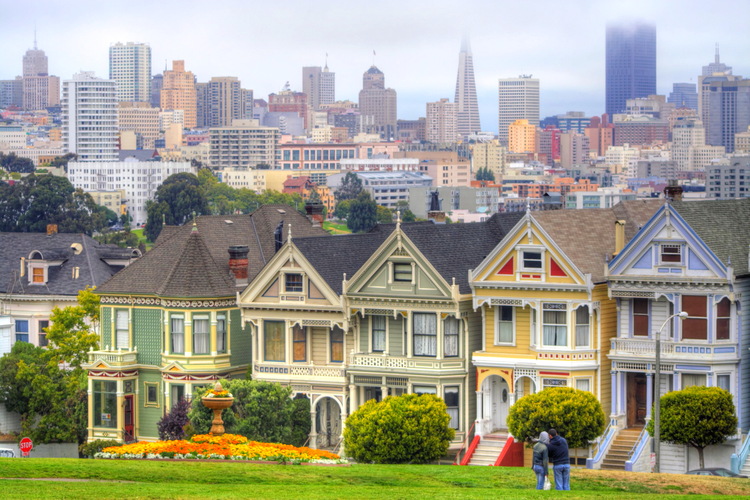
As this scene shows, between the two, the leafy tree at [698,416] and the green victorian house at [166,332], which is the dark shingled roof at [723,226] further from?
the green victorian house at [166,332]

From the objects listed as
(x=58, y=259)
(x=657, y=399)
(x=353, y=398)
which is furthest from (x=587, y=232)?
(x=58, y=259)

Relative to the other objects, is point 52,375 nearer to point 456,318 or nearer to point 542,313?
point 456,318

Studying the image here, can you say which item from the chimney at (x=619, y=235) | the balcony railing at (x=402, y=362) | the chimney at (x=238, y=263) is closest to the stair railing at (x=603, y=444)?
the balcony railing at (x=402, y=362)

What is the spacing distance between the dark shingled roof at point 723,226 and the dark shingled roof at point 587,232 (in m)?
2.76

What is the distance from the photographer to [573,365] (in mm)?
53656

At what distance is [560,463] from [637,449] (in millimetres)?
11224

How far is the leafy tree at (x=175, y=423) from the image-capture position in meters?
58.2

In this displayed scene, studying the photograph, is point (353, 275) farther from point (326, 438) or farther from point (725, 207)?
point (725, 207)

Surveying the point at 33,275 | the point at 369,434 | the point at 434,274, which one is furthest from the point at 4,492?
the point at 33,275

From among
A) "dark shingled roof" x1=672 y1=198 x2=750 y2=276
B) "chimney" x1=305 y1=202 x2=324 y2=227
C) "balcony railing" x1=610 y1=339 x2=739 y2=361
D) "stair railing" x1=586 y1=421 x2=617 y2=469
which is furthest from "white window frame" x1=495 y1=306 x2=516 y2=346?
"chimney" x1=305 y1=202 x2=324 y2=227

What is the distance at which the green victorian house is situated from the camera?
199 ft

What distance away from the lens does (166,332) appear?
200 feet

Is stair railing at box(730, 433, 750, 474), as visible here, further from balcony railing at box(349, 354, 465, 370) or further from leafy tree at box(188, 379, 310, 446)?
leafy tree at box(188, 379, 310, 446)

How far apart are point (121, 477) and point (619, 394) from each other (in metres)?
17.8
